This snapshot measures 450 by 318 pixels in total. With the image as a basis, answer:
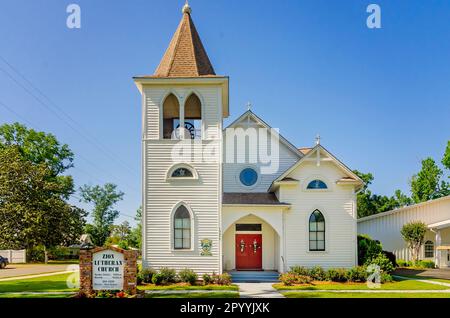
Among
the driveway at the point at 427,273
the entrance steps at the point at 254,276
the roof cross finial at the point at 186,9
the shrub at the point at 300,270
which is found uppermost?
the roof cross finial at the point at 186,9

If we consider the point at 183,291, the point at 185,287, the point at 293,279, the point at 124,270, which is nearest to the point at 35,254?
the point at 185,287

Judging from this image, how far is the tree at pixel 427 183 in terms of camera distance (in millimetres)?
52656

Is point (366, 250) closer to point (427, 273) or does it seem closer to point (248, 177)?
point (427, 273)

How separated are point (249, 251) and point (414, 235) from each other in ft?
49.8

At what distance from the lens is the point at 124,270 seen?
14.7 meters

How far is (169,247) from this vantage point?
19531 millimetres

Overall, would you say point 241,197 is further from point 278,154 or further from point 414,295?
point 414,295

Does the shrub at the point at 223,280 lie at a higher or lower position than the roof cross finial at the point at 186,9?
lower

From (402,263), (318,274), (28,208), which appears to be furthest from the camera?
(28,208)

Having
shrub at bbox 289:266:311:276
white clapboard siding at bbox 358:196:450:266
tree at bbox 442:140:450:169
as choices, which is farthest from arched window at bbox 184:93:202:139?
tree at bbox 442:140:450:169

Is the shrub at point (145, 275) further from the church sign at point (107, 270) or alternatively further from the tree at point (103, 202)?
the tree at point (103, 202)

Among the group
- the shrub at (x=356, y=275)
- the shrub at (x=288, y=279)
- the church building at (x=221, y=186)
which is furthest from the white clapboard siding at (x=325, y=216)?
the shrub at (x=288, y=279)

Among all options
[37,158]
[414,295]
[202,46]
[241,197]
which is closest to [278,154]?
[241,197]
